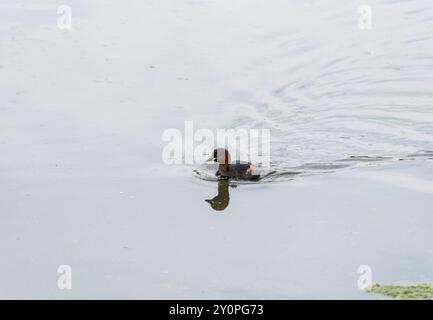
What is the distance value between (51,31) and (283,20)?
5.99m

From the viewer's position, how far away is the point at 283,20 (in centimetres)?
2148

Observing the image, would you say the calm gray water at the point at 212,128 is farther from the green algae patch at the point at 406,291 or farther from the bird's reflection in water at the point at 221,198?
the green algae patch at the point at 406,291

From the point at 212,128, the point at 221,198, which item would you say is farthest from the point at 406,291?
the point at 212,128

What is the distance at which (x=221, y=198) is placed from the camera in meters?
12.1

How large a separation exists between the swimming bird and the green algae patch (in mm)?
4017

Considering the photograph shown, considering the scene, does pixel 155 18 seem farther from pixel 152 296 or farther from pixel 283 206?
pixel 152 296

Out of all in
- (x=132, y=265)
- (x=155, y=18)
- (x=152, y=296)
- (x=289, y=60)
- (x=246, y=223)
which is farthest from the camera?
(x=155, y=18)

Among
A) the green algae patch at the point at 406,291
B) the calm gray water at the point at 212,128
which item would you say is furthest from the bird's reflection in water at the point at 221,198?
the green algae patch at the point at 406,291

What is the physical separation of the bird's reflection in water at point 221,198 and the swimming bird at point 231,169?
0.42ft

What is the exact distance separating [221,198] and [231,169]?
709 millimetres

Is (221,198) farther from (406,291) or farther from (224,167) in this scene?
(406,291)
